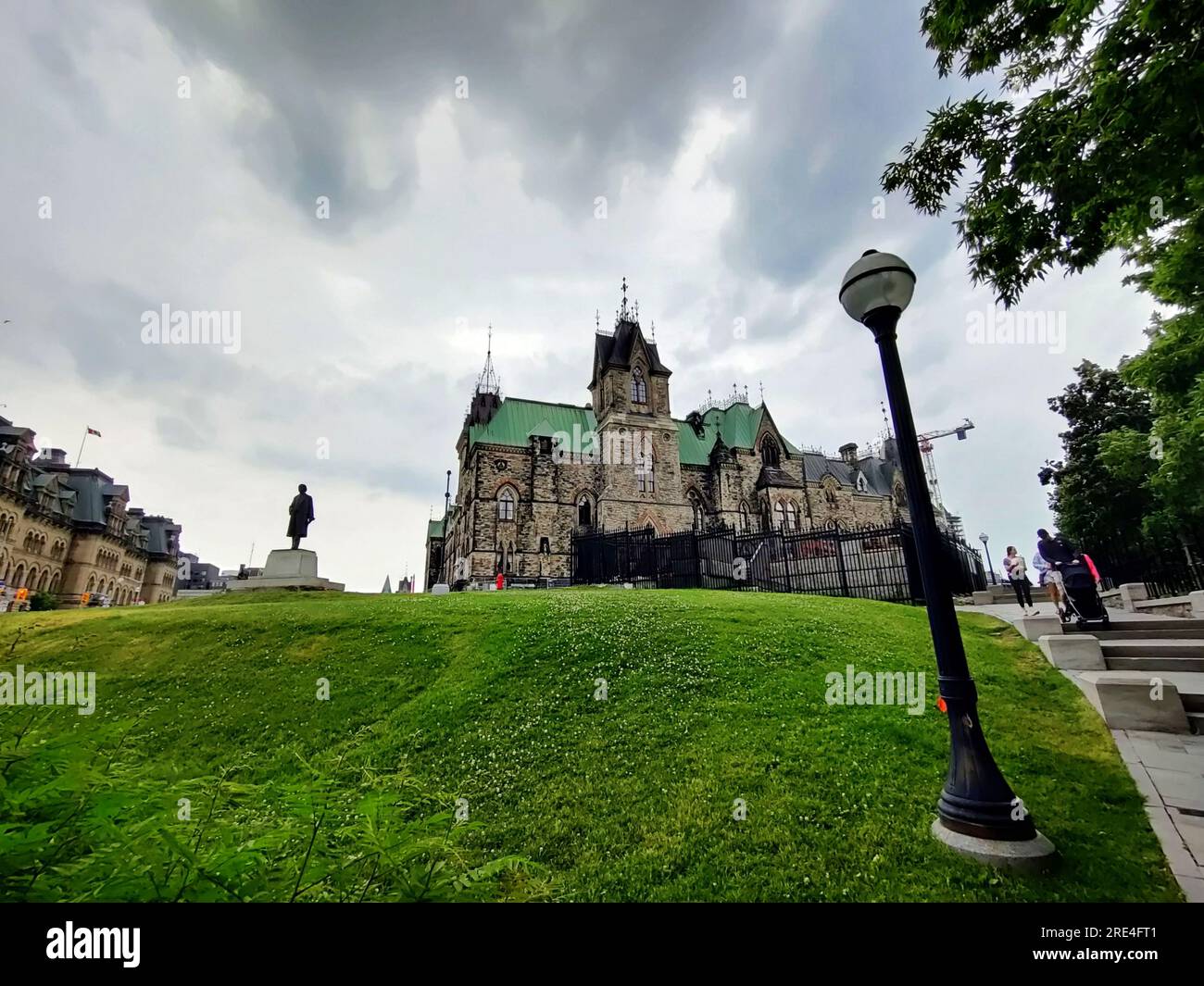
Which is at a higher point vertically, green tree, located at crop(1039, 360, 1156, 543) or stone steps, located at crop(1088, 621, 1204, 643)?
green tree, located at crop(1039, 360, 1156, 543)

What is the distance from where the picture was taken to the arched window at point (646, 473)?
127 feet

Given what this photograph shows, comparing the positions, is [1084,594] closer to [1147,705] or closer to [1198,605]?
[1198,605]

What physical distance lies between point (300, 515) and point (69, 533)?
155 ft

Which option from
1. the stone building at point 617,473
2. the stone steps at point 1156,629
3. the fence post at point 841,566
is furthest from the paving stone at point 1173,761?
the stone building at point 617,473

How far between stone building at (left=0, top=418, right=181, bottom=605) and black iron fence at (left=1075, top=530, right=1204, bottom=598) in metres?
63.8

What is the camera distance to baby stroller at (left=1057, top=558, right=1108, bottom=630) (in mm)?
9984

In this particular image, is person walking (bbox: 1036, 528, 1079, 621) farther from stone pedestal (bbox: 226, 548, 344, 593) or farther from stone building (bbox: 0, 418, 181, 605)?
stone building (bbox: 0, 418, 181, 605)

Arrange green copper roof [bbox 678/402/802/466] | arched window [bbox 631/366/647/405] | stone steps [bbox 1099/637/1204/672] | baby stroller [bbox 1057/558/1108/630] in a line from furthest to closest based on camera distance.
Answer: green copper roof [bbox 678/402/802/466] → arched window [bbox 631/366/647/405] → baby stroller [bbox 1057/558/1108/630] → stone steps [bbox 1099/637/1204/672]

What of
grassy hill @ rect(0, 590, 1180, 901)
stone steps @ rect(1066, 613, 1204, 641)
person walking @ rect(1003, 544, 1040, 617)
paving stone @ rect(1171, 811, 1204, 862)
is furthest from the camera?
person walking @ rect(1003, 544, 1040, 617)

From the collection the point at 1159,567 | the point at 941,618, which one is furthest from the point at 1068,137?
the point at 1159,567

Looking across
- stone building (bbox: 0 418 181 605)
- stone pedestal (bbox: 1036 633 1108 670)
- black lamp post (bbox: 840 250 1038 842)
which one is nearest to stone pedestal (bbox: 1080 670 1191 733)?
stone pedestal (bbox: 1036 633 1108 670)

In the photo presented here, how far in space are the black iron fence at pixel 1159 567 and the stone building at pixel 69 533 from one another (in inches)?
2513
